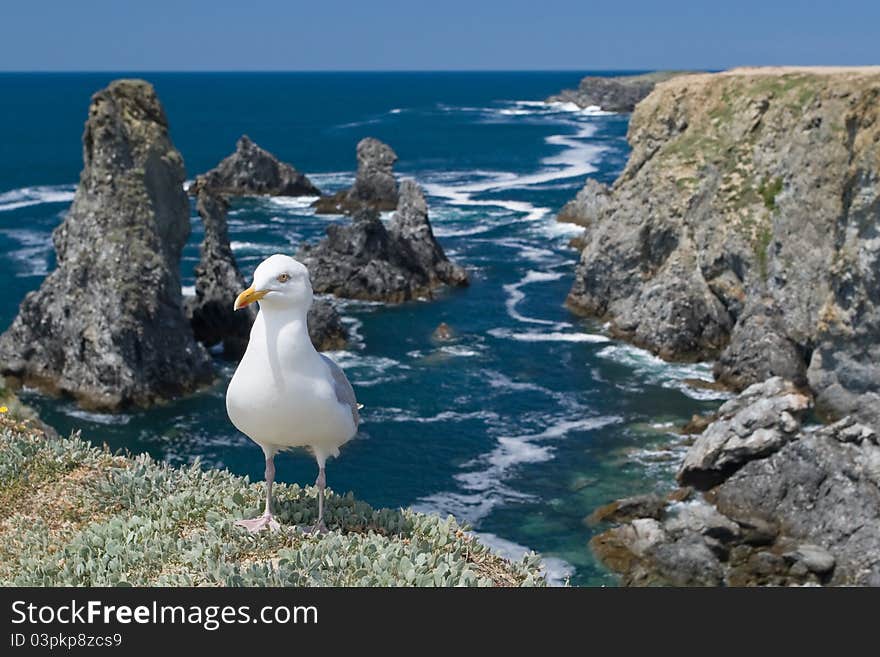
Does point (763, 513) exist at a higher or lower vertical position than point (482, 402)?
higher

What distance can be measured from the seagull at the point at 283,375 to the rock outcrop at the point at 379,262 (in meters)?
52.8

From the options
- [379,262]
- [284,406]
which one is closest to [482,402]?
[379,262]

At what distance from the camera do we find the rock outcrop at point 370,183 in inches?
3772

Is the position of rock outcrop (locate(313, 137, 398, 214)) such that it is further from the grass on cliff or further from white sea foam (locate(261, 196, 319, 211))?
the grass on cliff

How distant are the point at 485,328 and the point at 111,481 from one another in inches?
1786

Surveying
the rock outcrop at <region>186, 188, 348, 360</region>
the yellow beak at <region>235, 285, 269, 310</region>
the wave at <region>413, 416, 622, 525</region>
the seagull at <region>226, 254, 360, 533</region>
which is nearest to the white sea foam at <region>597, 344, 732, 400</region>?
the wave at <region>413, 416, 622, 525</region>

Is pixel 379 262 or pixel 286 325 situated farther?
pixel 379 262

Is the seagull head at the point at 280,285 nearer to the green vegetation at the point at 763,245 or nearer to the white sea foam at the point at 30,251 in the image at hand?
the green vegetation at the point at 763,245

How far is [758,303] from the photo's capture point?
49.3 m

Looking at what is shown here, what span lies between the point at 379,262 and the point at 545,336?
14419 millimetres

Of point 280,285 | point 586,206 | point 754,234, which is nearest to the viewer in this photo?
point 280,285

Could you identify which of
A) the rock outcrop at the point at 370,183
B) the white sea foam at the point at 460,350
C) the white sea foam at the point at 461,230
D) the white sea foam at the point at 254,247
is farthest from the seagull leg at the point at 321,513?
the rock outcrop at the point at 370,183

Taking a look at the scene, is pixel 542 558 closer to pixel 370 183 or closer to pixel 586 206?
pixel 586 206

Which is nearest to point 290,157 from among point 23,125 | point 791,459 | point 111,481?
point 23,125
